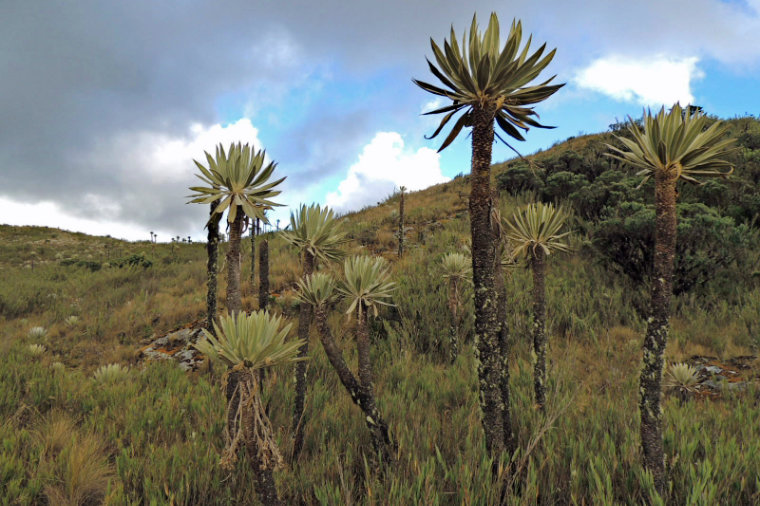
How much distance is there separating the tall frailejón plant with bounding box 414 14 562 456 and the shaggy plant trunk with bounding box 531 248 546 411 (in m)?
1.17

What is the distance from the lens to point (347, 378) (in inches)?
112

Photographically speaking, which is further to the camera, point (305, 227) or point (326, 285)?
point (305, 227)

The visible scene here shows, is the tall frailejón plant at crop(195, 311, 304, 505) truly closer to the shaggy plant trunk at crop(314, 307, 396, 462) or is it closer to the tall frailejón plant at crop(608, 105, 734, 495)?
the shaggy plant trunk at crop(314, 307, 396, 462)

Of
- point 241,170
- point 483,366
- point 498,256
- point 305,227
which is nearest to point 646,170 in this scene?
point 498,256

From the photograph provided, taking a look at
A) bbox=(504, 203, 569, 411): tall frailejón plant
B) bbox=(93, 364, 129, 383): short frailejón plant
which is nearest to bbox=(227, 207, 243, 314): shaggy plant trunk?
bbox=(504, 203, 569, 411): tall frailejón plant

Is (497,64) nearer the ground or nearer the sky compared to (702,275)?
nearer the sky

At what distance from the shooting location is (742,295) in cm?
760

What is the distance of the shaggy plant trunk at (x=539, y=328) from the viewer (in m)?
3.22

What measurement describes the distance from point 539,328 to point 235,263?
2654 millimetres

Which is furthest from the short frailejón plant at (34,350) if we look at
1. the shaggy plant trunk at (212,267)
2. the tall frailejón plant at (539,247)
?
the tall frailejón plant at (539,247)

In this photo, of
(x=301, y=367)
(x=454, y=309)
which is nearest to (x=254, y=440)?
(x=301, y=367)

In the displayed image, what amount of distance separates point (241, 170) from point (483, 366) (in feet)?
7.88

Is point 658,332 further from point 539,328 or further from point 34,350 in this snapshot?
point 34,350

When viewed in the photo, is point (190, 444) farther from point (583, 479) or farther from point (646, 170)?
point (646, 170)
